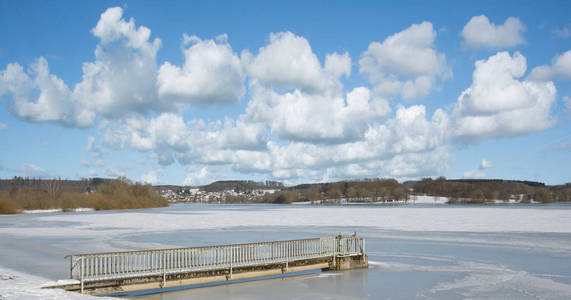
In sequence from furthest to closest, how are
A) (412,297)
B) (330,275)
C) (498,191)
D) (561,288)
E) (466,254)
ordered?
(498,191) → (466,254) → (330,275) → (561,288) → (412,297)

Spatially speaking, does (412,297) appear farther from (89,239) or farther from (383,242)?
(89,239)

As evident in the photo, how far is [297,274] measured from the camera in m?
19.1

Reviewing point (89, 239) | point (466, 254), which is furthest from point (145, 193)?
point (466, 254)

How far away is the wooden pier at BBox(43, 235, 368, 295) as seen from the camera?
14344mm

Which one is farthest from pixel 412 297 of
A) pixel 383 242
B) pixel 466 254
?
pixel 383 242

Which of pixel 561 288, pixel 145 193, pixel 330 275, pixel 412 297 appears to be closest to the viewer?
pixel 412 297

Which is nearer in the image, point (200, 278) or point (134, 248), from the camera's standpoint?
point (200, 278)

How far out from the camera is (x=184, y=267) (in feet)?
53.7

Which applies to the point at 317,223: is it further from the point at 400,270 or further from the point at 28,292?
the point at 28,292

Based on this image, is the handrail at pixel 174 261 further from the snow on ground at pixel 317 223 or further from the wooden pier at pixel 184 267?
the snow on ground at pixel 317 223

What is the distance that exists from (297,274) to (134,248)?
1057 centimetres

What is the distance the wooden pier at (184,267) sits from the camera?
14344 millimetres

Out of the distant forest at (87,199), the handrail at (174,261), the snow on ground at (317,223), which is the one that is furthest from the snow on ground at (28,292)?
the distant forest at (87,199)

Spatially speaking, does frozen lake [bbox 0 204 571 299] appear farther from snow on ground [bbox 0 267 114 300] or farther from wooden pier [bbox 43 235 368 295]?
wooden pier [bbox 43 235 368 295]
